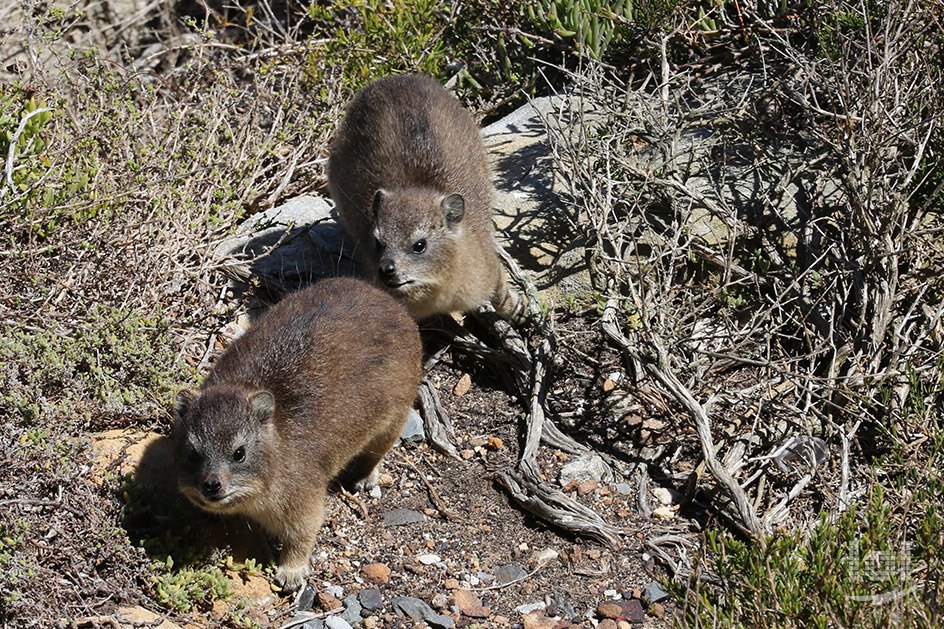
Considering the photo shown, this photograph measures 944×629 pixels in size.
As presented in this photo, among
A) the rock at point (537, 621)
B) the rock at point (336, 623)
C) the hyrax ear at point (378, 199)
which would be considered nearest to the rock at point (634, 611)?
the rock at point (537, 621)

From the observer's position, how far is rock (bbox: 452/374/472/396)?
234 inches

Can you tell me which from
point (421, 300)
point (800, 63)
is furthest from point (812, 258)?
point (421, 300)

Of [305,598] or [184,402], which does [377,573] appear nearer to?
[305,598]

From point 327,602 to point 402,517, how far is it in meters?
0.73

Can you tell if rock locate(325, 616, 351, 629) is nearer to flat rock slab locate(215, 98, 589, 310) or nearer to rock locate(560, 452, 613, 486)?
rock locate(560, 452, 613, 486)

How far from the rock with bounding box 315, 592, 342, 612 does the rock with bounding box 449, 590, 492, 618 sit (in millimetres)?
537

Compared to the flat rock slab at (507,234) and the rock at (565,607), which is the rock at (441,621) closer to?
the rock at (565,607)

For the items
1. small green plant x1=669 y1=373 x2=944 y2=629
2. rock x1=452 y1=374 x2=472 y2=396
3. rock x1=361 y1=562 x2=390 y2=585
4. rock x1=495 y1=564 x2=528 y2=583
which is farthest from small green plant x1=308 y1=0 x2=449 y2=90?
small green plant x1=669 y1=373 x2=944 y2=629

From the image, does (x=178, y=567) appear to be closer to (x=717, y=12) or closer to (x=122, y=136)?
(x=122, y=136)

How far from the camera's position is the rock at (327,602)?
171 inches

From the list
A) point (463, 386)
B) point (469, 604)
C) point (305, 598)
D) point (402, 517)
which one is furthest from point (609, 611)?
point (463, 386)

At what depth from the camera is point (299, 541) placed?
14.5 ft

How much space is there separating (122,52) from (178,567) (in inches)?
289

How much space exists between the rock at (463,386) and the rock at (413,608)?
177 centimetres
